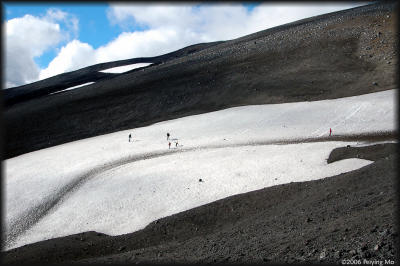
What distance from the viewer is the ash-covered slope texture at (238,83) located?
1628 inches

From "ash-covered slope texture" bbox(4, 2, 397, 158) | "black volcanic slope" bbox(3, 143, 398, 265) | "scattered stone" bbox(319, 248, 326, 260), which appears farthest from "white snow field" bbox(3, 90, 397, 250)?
"scattered stone" bbox(319, 248, 326, 260)

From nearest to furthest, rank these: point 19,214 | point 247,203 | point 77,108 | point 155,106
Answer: point 247,203 → point 19,214 → point 155,106 → point 77,108

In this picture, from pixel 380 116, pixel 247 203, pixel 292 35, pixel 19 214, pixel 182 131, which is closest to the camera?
pixel 247 203

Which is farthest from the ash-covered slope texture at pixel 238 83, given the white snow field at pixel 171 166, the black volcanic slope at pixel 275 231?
the black volcanic slope at pixel 275 231

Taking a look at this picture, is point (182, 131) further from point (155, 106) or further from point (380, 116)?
point (380, 116)

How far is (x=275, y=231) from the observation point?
12203 mm

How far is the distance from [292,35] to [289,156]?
48.9m

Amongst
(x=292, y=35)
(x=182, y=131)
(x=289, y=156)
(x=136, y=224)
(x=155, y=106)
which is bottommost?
(x=136, y=224)

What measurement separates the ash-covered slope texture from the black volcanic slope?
862 inches

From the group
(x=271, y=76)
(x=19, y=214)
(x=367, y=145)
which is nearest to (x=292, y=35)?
(x=271, y=76)

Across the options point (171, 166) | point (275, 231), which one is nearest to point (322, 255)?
point (275, 231)

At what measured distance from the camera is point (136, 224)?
18.4 m

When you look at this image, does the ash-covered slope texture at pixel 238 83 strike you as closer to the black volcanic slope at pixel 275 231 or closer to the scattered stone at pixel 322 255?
the black volcanic slope at pixel 275 231

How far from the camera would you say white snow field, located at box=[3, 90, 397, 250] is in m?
20.1
